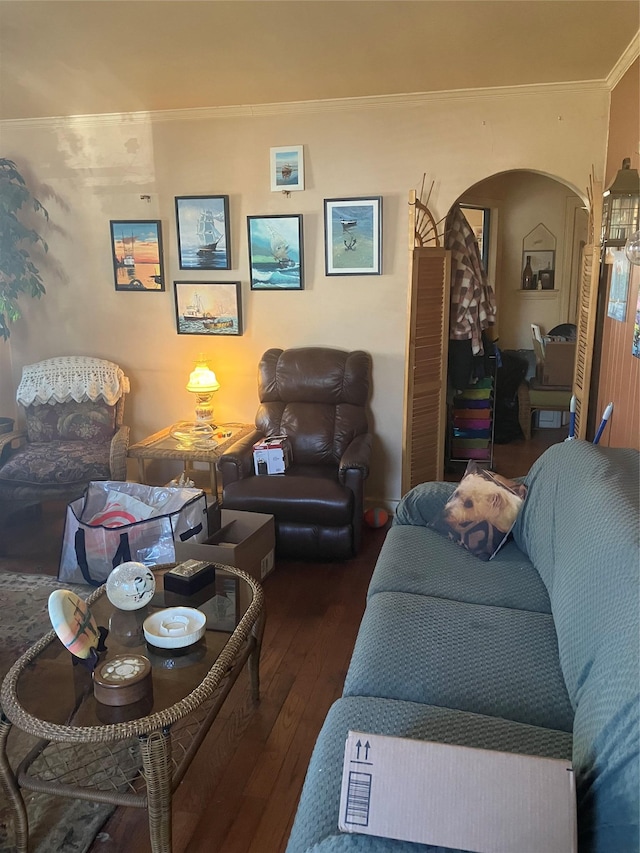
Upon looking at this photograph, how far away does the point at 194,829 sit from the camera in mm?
1875

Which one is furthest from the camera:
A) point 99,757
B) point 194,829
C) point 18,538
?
point 18,538

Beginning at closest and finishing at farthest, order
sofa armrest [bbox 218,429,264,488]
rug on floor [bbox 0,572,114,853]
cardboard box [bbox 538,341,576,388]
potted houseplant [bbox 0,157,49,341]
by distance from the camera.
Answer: rug on floor [bbox 0,572,114,853], sofa armrest [bbox 218,429,264,488], potted houseplant [bbox 0,157,49,341], cardboard box [bbox 538,341,576,388]

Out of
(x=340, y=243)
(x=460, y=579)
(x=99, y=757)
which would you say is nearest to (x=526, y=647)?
(x=460, y=579)

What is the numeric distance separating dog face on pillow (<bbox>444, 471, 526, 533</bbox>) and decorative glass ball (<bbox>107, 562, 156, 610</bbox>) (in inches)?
48.6

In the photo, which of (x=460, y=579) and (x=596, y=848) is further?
(x=460, y=579)

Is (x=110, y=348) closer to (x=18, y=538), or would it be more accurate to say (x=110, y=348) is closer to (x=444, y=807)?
(x=18, y=538)

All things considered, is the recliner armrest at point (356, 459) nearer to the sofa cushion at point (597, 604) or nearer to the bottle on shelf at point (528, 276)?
the sofa cushion at point (597, 604)

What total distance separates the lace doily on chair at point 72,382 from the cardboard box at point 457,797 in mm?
3547

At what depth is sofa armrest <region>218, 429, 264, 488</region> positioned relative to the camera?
12.0 feet

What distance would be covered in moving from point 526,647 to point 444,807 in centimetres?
82

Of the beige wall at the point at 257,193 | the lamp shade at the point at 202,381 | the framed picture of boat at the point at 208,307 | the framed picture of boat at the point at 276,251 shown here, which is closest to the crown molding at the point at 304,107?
the beige wall at the point at 257,193

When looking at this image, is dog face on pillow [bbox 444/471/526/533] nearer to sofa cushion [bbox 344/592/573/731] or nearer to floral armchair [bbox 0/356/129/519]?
sofa cushion [bbox 344/592/573/731]

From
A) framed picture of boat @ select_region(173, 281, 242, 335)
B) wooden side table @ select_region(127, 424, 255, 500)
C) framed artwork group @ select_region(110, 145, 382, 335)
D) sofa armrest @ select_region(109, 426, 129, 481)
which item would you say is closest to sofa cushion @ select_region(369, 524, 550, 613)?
wooden side table @ select_region(127, 424, 255, 500)

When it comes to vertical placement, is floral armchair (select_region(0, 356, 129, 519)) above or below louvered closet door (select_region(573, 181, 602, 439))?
below
